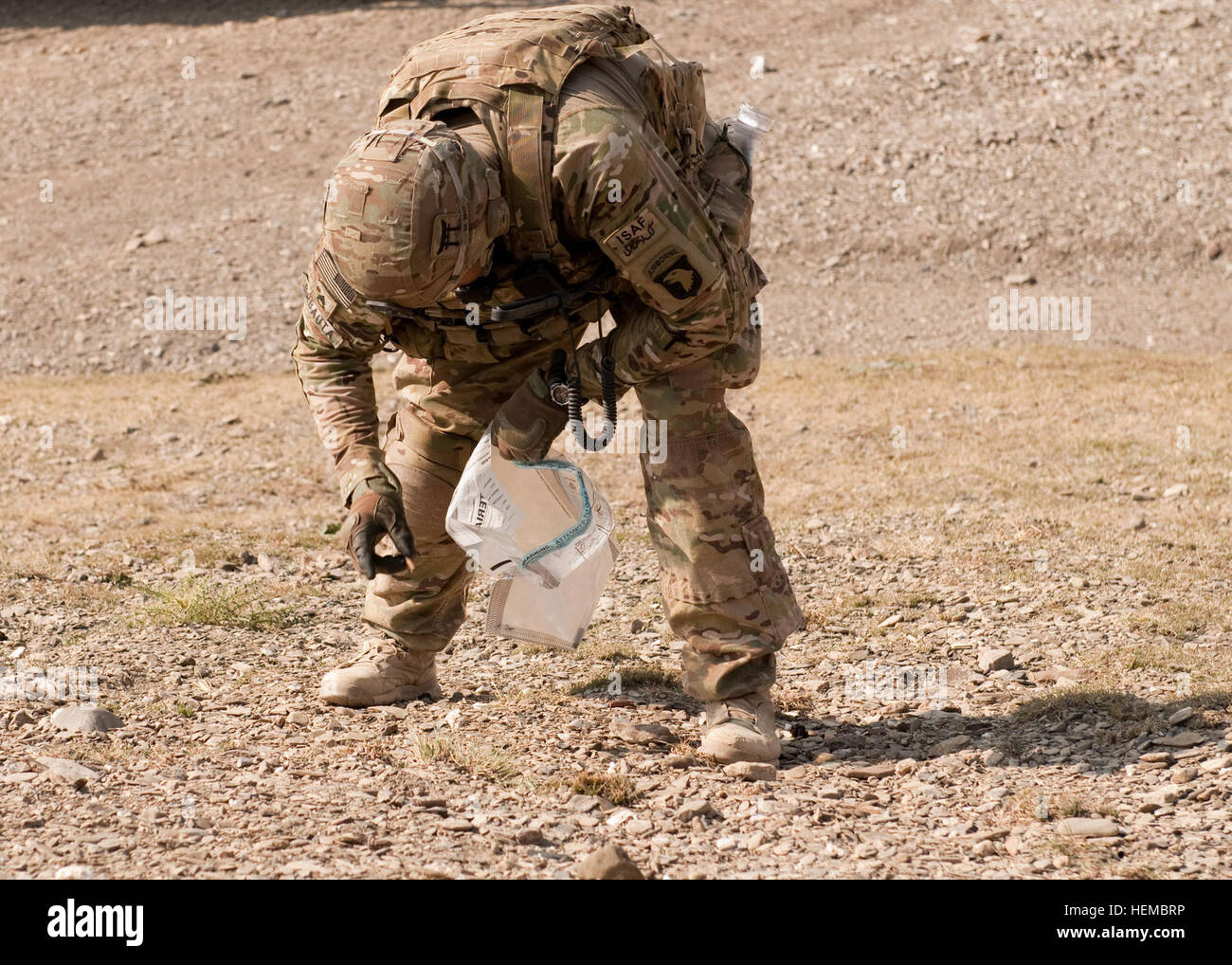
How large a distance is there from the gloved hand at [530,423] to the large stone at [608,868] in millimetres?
1261

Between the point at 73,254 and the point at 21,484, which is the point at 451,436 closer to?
the point at 21,484

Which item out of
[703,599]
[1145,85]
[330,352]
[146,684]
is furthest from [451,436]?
[1145,85]

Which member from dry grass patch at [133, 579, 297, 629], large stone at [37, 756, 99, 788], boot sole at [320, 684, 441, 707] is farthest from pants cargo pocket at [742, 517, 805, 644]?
dry grass patch at [133, 579, 297, 629]

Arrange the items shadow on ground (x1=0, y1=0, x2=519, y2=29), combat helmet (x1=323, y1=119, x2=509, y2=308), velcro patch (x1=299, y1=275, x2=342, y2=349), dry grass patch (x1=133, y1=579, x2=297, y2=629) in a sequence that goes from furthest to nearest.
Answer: shadow on ground (x1=0, y1=0, x2=519, y2=29) < dry grass patch (x1=133, y1=579, x2=297, y2=629) < velcro patch (x1=299, y1=275, x2=342, y2=349) < combat helmet (x1=323, y1=119, x2=509, y2=308)

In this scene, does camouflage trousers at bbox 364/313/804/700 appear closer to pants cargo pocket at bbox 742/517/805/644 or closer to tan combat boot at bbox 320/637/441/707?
pants cargo pocket at bbox 742/517/805/644

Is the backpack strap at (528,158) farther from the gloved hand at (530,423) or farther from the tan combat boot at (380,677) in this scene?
the tan combat boot at (380,677)

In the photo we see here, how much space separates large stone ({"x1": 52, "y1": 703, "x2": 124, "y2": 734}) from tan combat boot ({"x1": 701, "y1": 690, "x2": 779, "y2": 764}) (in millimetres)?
1777

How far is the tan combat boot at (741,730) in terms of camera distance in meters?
4.26

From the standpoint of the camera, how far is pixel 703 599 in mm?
4270

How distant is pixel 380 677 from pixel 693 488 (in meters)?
1.28

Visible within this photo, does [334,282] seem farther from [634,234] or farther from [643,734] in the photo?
[643,734]

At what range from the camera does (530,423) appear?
4.24 metres

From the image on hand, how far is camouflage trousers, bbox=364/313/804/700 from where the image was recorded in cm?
421
